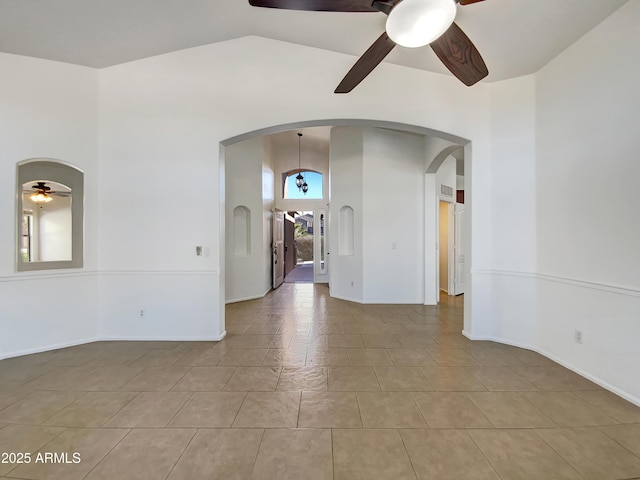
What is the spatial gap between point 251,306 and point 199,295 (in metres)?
2.06

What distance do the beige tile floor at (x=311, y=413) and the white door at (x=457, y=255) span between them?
3.46 metres

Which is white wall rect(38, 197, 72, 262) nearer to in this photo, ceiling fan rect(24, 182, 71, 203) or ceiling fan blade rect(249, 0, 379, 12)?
ceiling fan rect(24, 182, 71, 203)

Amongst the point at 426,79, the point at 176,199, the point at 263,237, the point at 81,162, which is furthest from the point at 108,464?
the point at 263,237

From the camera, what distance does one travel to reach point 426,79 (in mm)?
3754

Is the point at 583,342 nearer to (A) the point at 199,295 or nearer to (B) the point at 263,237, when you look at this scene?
(A) the point at 199,295

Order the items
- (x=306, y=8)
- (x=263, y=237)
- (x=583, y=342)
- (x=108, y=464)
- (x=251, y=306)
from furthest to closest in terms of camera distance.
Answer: (x=263, y=237) → (x=251, y=306) → (x=583, y=342) → (x=306, y=8) → (x=108, y=464)

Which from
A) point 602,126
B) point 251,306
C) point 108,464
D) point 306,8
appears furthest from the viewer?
point 251,306

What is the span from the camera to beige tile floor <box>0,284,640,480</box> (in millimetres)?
1696

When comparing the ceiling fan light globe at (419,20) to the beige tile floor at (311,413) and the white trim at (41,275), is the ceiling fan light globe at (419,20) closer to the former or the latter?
the beige tile floor at (311,413)

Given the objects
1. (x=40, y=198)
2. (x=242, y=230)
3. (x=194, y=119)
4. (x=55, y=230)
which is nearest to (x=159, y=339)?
(x=55, y=230)

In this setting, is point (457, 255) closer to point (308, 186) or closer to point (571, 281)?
point (571, 281)

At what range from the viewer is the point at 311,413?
7.19 feet

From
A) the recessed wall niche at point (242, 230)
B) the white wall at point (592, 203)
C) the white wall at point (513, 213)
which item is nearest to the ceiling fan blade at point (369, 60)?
the white wall at point (592, 203)

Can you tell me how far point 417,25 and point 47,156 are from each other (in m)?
4.15
